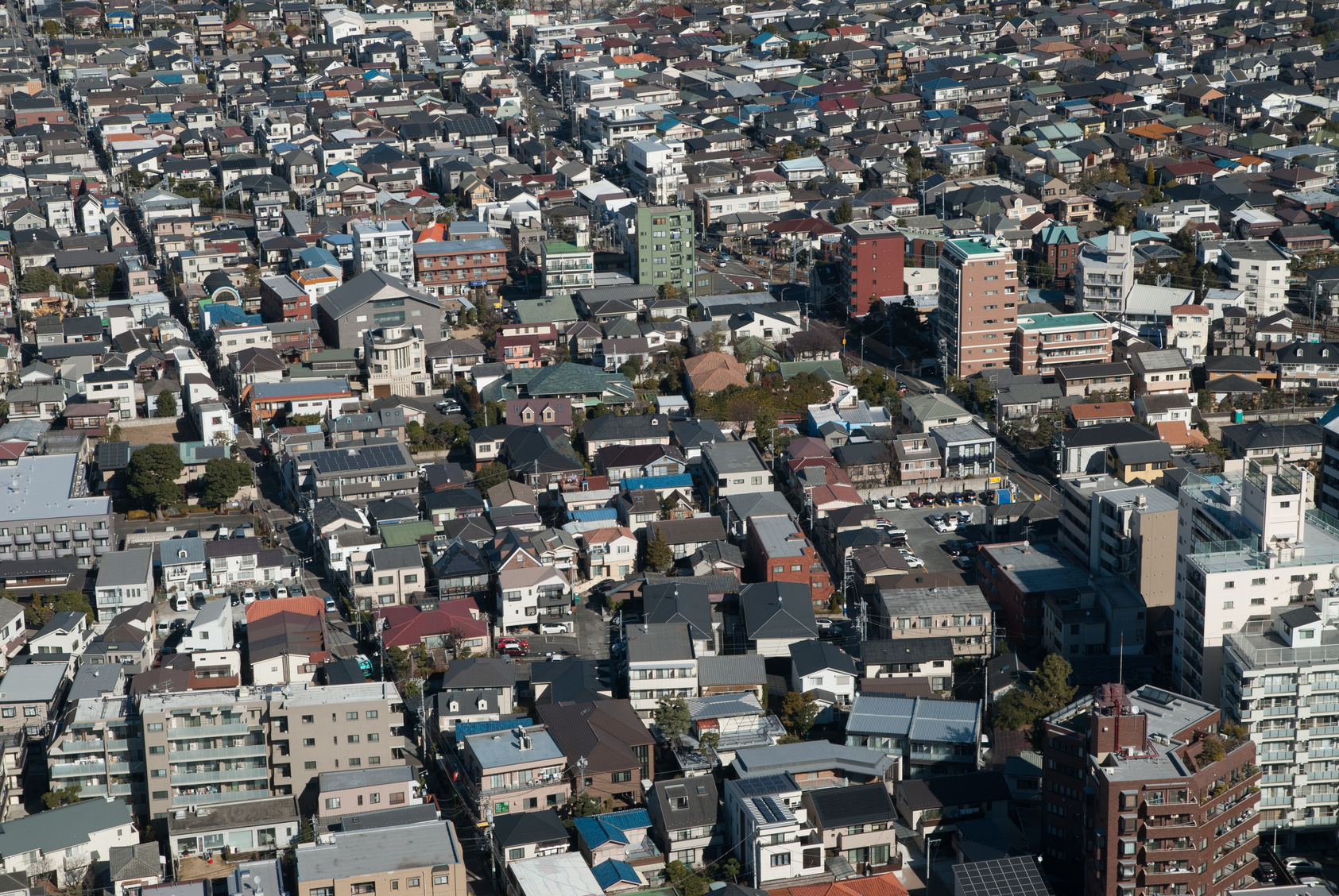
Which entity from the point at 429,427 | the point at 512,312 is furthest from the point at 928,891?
the point at 512,312

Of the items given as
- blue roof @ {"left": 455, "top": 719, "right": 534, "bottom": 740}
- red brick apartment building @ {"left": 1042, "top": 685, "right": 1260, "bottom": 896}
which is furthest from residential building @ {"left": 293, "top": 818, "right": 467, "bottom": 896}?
red brick apartment building @ {"left": 1042, "top": 685, "right": 1260, "bottom": 896}

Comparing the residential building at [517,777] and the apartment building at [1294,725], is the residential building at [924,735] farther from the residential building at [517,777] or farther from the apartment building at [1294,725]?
the residential building at [517,777]

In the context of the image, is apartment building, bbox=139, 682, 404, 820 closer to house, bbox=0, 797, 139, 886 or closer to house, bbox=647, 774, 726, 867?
house, bbox=0, 797, 139, 886

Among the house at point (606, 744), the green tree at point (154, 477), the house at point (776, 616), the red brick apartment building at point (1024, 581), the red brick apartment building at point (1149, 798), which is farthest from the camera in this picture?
the green tree at point (154, 477)

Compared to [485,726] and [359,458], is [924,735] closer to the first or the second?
[485,726]

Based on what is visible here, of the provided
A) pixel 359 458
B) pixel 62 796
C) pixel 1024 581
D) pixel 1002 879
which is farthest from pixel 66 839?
pixel 1024 581

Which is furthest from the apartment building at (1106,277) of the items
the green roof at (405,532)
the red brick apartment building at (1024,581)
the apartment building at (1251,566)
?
the green roof at (405,532)
